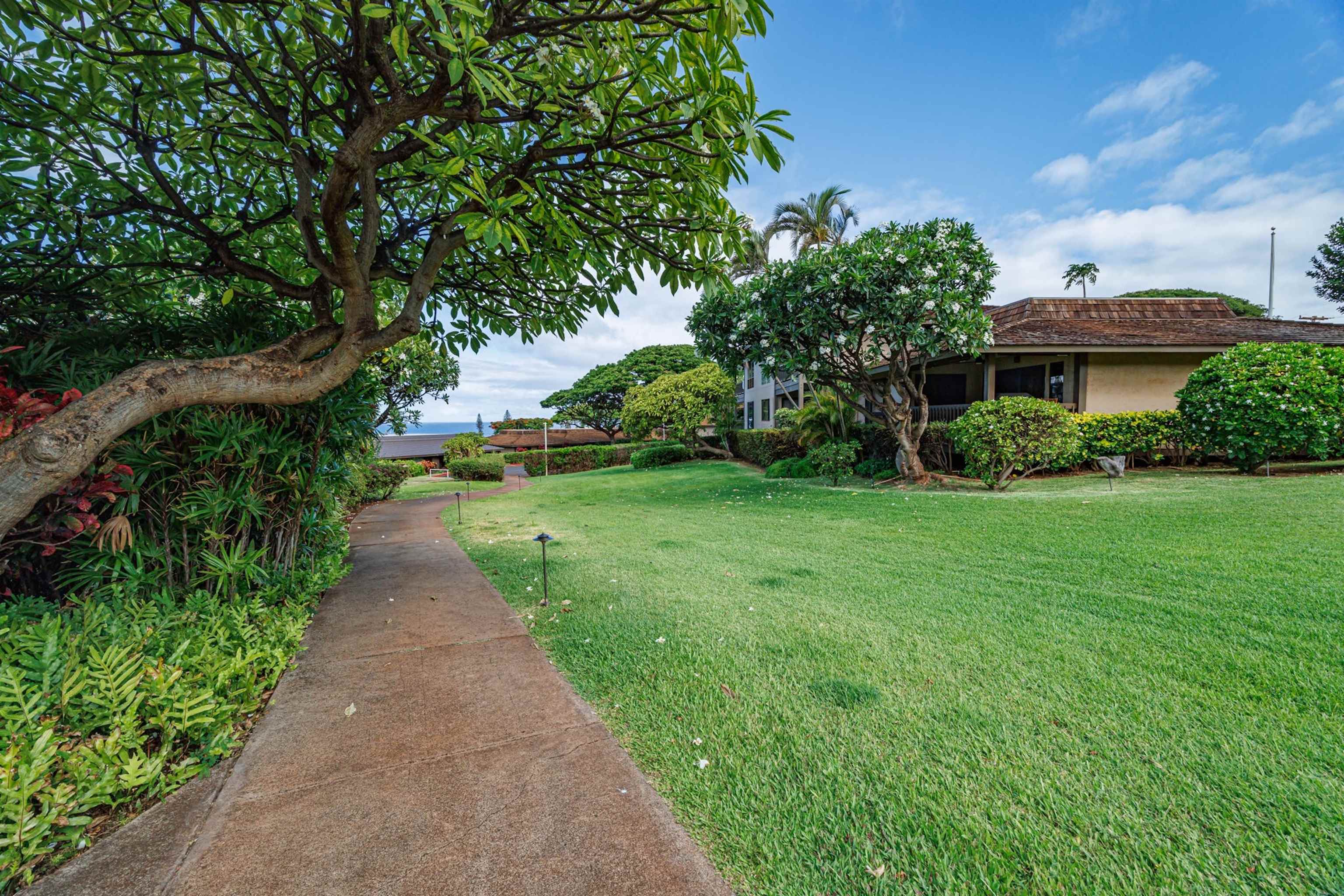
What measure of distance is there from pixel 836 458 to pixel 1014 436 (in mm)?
4168

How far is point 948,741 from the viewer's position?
2.09 meters

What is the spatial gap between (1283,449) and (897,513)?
7.36 meters

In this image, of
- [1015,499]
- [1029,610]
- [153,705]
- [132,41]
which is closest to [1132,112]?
[1015,499]

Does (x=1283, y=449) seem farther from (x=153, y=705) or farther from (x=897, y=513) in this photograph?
→ (x=153, y=705)

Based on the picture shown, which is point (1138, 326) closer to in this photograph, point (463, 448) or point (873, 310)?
point (873, 310)

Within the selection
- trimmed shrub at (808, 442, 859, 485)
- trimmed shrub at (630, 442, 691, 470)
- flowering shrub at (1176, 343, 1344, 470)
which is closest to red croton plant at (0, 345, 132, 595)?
trimmed shrub at (808, 442, 859, 485)

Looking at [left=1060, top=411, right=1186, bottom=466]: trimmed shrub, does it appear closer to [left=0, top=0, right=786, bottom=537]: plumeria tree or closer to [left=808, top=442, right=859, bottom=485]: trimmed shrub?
[left=808, top=442, right=859, bottom=485]: trimmed shrub

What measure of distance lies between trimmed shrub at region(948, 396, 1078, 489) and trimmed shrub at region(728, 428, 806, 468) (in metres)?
7.59

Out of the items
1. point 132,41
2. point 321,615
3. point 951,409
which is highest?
point 132,41

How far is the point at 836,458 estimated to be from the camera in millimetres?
12922

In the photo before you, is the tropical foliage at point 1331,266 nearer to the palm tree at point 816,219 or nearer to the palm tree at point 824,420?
the palm tree at point 816,219

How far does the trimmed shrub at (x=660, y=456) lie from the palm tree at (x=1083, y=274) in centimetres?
3203

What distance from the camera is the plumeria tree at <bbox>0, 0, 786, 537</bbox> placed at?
7.30 ft

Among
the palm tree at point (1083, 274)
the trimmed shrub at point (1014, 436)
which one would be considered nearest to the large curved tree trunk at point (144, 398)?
the trimmed shrub at point (1014, 436)
